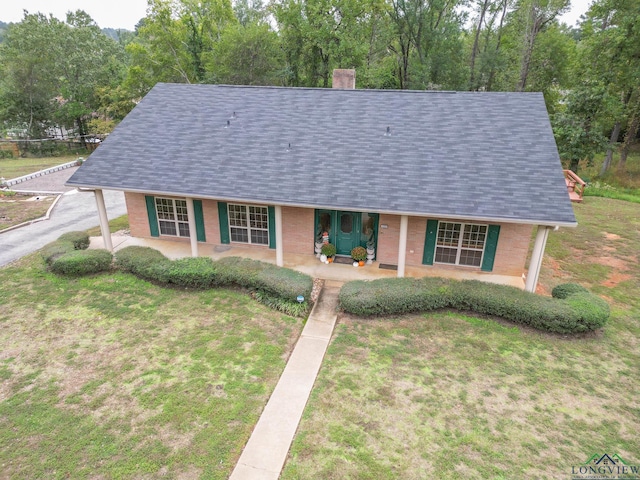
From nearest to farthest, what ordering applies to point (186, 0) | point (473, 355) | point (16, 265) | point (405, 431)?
point (405, 431) → point (473, 355) → point (16, 265) → point (186, 0)

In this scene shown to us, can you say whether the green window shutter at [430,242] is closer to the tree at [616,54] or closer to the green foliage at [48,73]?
the tree at [616,54]

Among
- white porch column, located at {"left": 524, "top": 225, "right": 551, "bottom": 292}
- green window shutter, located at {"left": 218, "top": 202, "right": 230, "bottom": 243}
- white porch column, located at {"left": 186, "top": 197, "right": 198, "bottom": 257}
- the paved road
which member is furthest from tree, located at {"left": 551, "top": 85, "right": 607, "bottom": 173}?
the paved road

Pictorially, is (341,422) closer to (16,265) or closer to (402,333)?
(402,333)

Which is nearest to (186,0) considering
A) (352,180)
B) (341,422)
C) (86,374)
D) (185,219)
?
(185,219)

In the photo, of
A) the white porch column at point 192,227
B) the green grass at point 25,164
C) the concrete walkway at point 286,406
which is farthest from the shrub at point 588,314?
the green grass at point 25,164

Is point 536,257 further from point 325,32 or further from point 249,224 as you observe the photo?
point 325,32

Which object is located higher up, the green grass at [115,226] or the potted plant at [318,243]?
the potted plant at [318,243]
